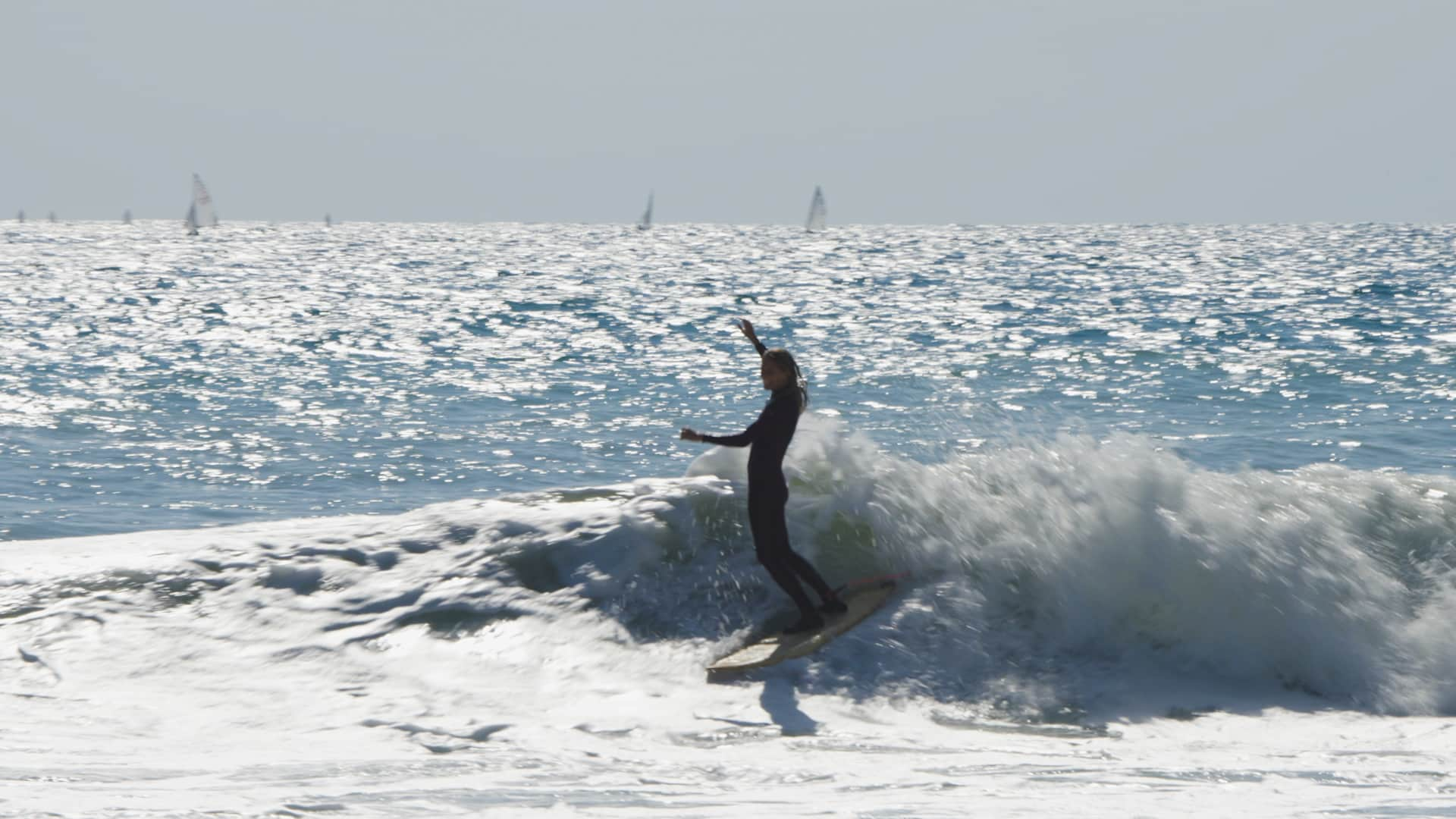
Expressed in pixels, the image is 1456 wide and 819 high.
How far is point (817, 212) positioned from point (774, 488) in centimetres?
11340

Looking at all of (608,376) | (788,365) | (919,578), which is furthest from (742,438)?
(608,376)

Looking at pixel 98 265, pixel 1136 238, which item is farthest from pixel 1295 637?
pixel 1136 238

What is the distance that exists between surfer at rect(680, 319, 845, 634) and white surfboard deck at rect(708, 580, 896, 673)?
190mm

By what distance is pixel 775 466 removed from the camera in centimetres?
795

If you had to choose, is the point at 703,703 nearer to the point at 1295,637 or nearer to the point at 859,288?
the point at 1295,637

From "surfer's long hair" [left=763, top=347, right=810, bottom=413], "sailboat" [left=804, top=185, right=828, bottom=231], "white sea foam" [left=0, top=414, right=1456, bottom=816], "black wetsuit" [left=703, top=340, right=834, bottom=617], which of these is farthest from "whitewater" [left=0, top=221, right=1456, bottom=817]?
"sailboat" [left=804, top=185, right=828, bottom=231]

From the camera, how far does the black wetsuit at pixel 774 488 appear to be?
7887 millimetres

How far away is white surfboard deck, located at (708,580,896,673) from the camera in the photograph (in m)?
8.05

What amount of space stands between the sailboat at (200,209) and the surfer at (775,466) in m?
111

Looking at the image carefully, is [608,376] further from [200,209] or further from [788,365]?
[200,209]

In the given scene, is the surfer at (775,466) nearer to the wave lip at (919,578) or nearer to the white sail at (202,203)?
the wave lip at (919,578)

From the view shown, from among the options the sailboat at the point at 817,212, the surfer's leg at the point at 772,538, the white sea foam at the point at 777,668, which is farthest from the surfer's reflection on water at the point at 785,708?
the sailboat at the point at 817,212

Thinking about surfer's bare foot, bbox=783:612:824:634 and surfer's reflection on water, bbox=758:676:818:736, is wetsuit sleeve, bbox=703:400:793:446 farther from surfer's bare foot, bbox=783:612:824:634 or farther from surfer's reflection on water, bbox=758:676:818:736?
surfer's reflection on water, bbox=758:676:818:736

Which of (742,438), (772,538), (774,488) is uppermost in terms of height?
(742,438)
